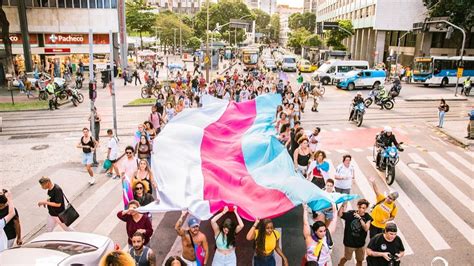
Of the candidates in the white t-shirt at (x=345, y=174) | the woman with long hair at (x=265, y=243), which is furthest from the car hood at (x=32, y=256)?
the white t-shirt at (x=345, y=174)

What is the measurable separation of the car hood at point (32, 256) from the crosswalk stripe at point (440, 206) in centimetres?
890

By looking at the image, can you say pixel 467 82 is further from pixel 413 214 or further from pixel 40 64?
pixel 40 64

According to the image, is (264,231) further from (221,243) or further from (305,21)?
(305,21)

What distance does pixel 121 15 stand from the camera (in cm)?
4344

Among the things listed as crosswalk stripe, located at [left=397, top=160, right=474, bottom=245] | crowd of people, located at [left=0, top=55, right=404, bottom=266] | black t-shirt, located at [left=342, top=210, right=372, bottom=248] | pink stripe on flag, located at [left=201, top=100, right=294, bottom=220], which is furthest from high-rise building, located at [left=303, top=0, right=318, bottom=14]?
black t-shirt, located at [left=342, top=210, right=372, bottom=248]

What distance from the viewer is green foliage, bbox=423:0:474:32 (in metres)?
40.8

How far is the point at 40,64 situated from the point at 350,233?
4536 centimetres

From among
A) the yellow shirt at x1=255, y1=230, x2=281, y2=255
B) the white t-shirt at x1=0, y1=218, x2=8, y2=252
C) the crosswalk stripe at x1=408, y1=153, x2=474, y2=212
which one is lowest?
the crosswalk stripe at x1=408, y1=153, x2=474, y2=212

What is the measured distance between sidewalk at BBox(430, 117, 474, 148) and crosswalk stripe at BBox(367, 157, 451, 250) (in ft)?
24.4

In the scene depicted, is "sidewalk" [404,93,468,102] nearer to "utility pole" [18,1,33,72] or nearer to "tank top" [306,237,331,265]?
"tank top" [306,237,331,265]

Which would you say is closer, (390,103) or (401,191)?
(401,191)

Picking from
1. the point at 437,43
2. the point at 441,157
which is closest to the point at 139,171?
the point at 441,157

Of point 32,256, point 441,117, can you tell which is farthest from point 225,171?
point 441,117

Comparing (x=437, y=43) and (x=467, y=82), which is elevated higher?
(x=437, y=43)
